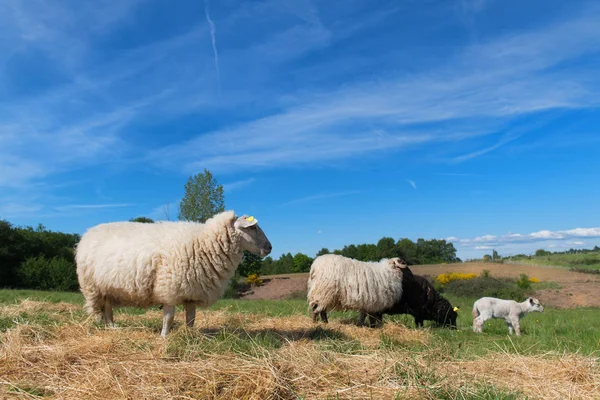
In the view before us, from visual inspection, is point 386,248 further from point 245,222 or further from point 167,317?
point 167,317

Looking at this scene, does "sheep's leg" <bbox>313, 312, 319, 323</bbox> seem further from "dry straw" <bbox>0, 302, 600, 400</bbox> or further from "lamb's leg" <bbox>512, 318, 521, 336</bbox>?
"lamb's leg" <bbox>512, 318, 521, 336</bbox>

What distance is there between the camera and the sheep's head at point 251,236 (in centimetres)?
736

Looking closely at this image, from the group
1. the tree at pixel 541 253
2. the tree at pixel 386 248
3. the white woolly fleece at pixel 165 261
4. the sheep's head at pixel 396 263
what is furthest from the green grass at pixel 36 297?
the tree at pixel 541 253

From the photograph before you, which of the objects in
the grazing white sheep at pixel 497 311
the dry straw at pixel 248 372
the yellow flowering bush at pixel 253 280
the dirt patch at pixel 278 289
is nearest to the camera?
the dry straw at pixel 248 372

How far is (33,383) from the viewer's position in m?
4.37

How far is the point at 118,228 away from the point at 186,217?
1029 inches

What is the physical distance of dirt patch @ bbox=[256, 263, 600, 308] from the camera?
25.5 metres

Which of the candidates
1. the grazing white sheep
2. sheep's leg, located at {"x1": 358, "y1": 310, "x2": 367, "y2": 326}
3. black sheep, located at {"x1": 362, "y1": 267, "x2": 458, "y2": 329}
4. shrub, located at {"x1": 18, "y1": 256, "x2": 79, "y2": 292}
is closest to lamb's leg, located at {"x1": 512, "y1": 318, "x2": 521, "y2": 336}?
the grazing white sheep

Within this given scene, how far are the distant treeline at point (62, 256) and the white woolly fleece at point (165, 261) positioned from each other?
24.0 metres

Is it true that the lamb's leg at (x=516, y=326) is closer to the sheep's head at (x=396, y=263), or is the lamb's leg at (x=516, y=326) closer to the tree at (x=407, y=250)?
the sheep's head at (x=396, y=263)

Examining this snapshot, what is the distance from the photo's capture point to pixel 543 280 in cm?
3259

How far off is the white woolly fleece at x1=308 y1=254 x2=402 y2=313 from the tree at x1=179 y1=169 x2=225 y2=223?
2361 cm

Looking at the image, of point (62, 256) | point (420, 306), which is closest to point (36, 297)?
point (420, 306)

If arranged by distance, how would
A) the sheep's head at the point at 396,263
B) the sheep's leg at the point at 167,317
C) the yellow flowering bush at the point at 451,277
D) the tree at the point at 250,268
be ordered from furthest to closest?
the tree at the point at 250,268 → the yellow flowering bush at the point at 451,277 → the sheep's head at the point at 396,263 → the sheep's leg at the point at 167,317
